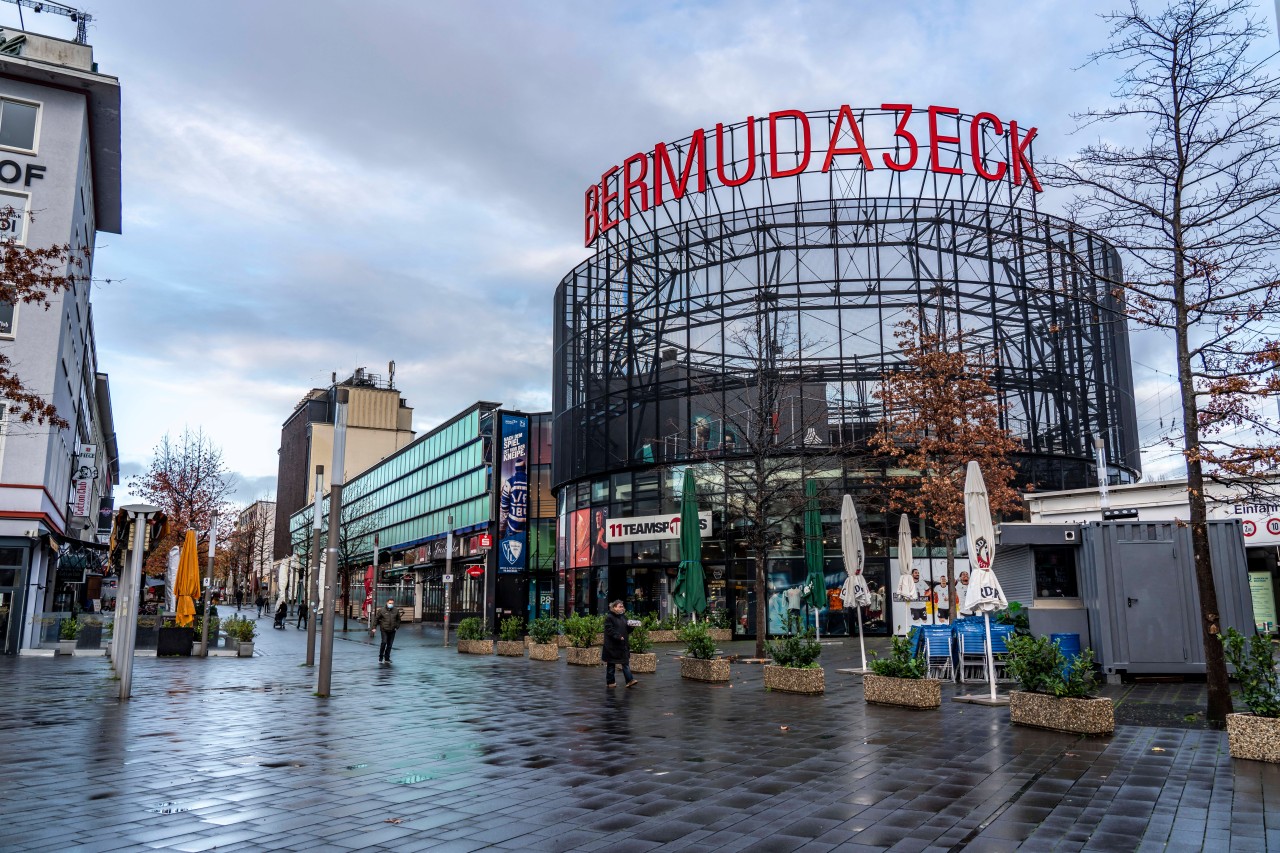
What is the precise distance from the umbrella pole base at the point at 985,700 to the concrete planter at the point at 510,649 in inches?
633

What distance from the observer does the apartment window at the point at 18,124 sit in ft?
94.9

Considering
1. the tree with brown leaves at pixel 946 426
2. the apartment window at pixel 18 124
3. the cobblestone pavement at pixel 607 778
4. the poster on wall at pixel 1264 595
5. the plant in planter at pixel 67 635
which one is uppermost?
the apartment window at pixel 18 124

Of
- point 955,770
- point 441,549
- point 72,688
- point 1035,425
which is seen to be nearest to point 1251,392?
point 955,770

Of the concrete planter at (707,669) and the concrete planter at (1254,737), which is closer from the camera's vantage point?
the concrete planter at (1254,737)

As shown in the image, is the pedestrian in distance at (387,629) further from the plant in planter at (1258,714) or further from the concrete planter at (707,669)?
the plant in planter at (1258,714)

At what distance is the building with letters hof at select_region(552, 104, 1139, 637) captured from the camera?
1372 inches

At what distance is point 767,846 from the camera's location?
6547 millimetres

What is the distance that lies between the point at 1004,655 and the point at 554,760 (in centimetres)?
1155

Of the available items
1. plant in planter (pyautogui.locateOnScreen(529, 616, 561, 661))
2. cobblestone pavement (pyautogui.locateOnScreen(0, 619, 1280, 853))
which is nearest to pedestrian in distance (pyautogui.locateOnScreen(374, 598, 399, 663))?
plant in planter (pyautogui.locateOnScreen(529, 616, 561, 661))

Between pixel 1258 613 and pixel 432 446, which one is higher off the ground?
pixel 432 446

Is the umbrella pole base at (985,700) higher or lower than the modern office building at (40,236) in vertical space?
lower

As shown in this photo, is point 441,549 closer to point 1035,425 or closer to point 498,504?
point 498,504

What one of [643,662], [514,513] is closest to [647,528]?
[514,513]

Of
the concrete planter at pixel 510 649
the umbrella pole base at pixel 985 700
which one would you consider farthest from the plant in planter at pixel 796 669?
the concrete planter at pixel 510 649
